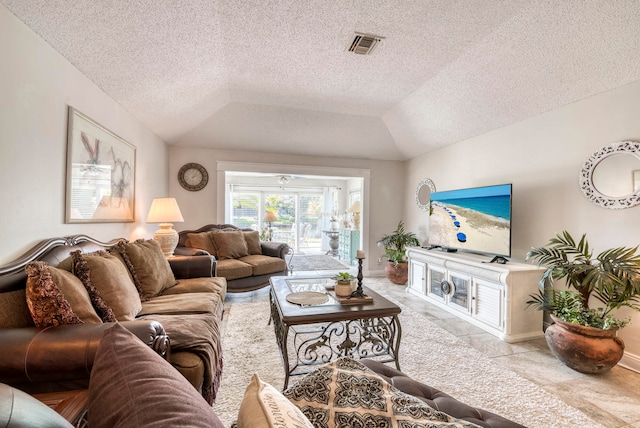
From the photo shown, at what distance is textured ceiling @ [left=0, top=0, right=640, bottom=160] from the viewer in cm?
200

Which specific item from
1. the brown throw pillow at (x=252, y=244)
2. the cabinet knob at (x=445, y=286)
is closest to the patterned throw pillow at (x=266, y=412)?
the cabinet knob at (x=445, y=286)

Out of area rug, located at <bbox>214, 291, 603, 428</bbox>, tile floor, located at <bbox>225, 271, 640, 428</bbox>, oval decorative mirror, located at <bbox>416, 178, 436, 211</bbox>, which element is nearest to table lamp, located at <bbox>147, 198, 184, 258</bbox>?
area rug, located at <bbox>214, 291, 603, 428</bbox>

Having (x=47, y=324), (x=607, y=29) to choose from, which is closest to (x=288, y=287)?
(x=47, y=324)

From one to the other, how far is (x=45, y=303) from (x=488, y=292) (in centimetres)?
352

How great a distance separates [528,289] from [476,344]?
78 centimetres

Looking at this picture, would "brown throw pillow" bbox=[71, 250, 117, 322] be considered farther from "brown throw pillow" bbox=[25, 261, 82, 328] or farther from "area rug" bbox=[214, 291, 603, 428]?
"area rug" bbox=[214, 291, 603, 428]

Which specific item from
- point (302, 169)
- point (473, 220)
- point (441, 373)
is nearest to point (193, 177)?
point (302, 169)

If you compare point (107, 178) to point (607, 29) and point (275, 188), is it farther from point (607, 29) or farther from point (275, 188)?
point (275, 188)

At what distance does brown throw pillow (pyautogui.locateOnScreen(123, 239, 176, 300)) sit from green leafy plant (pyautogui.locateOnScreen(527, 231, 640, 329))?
333 cm

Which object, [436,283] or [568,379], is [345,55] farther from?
[568,379]

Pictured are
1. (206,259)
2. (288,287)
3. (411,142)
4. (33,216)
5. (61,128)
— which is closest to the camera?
(33,216)

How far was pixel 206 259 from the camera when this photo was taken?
3.14 metres

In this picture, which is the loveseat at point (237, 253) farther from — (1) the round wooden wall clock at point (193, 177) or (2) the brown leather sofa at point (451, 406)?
(2) the brown leather sofa at point (451, 406)

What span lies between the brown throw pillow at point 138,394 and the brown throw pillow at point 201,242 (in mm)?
3703
